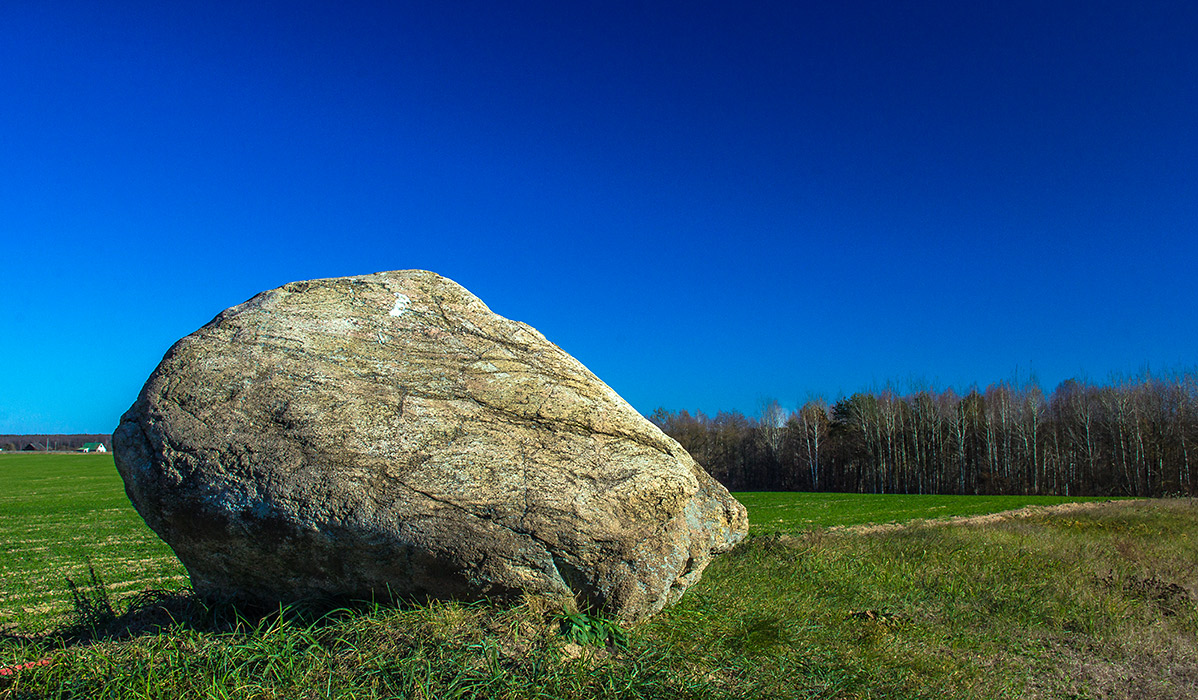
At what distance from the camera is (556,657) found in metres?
4.83

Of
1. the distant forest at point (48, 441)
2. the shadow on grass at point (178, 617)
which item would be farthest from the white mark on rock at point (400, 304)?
the distant forest at point (48, 441)

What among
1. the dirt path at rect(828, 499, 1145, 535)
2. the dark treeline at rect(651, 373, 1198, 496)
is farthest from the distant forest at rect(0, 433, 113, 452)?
the dirt path at rect(828, 499, 1145, 535)

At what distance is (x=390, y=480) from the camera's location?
5141 mm

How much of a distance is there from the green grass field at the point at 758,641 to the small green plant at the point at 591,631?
2cm

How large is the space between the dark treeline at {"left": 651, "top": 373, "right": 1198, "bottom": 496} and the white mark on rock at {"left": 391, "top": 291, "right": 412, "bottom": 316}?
2307 inches

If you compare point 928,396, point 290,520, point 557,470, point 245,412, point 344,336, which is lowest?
point 290,520

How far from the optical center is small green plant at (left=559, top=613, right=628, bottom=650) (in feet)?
17.4

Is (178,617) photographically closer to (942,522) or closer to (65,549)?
(65,549)

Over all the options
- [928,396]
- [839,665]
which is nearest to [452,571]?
[839,665]

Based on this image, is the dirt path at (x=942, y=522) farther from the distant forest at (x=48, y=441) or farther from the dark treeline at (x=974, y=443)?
the distant forest at (x=48, y=441)

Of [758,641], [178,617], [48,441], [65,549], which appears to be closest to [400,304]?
[178,617]

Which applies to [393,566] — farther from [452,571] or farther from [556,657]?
[556,657]

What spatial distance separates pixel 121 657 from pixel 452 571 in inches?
89.5

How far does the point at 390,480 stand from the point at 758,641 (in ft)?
11.8
